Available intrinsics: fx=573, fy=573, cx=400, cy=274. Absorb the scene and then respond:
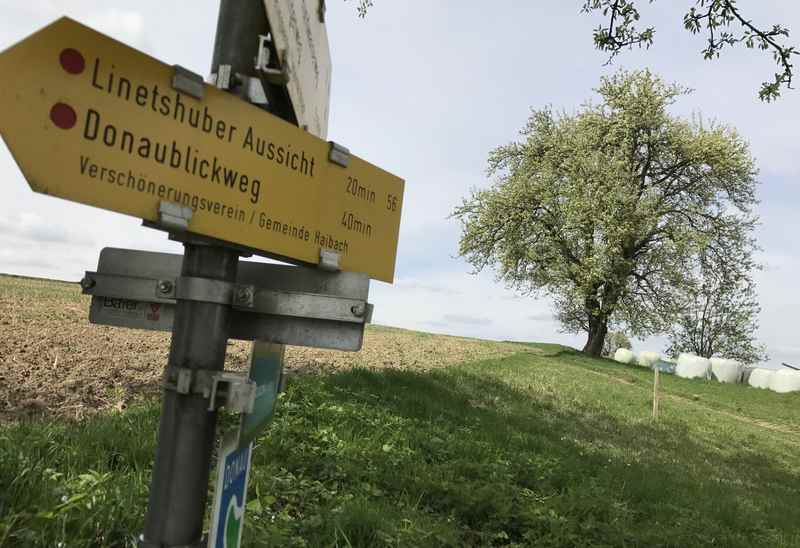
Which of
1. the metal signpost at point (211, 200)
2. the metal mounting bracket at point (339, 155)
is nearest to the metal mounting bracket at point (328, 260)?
the metal signpost at point (211, 200)

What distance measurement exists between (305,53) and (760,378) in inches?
1187

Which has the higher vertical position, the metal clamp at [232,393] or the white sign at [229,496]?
the metal clamp at [232,393]

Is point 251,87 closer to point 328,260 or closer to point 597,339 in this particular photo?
point 328,260

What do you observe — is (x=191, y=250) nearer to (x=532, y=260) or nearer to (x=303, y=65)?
(x=303, y=65)

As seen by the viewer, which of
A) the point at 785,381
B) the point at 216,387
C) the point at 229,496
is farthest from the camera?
the point at 785,381

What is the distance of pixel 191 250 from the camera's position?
1836mm

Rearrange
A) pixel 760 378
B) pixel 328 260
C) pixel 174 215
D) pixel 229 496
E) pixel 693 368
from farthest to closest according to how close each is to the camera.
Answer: pixel 693 368 → pixel 760 378 → pixel 328 260 → pixel 229 496 → pixel 174 215

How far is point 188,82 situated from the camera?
1649 millimetres

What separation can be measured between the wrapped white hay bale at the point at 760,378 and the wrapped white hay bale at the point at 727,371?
2.17 feet

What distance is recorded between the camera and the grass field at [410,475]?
136 inches

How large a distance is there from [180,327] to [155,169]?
0.50 meters

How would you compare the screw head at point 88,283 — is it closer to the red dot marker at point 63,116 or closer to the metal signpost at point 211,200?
the metal signpost at point 211,200

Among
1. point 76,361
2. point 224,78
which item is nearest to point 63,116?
point 224,78

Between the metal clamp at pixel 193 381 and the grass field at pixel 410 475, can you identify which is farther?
the grass field at pixel 410 475
